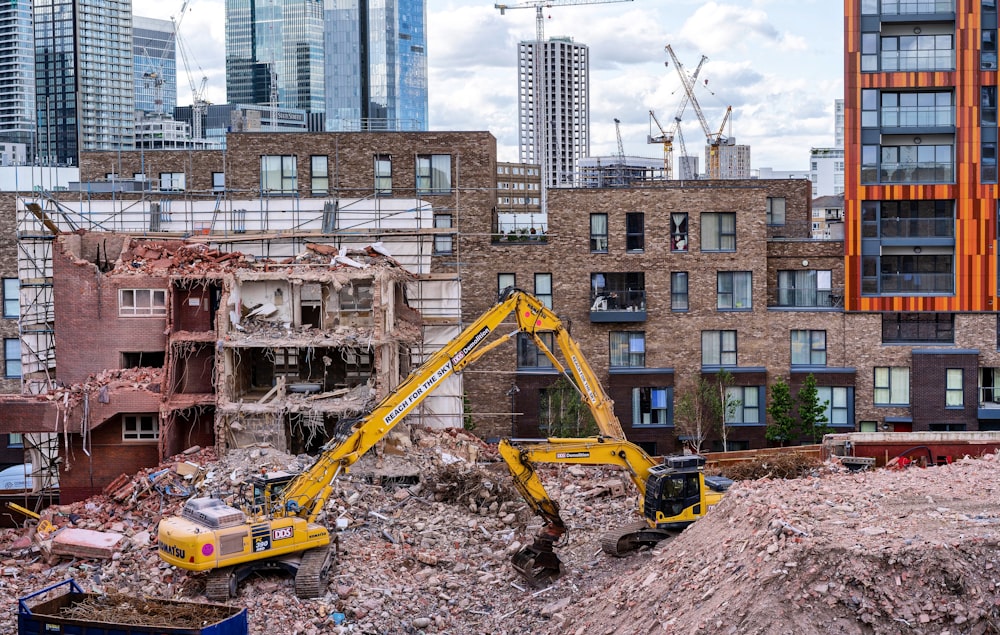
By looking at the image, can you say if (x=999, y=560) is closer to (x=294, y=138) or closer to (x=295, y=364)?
(x=295, y=364)

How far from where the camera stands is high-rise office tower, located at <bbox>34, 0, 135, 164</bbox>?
625 feet

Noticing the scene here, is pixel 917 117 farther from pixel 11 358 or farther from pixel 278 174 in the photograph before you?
pixel 11 358

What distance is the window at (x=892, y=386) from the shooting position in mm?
51500

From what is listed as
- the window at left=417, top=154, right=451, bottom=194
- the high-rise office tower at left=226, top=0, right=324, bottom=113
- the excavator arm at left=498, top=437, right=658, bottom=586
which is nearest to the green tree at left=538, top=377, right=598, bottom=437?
the window at left=417, top=154, right=451, bottom=194

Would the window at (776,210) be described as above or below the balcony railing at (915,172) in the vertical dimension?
below

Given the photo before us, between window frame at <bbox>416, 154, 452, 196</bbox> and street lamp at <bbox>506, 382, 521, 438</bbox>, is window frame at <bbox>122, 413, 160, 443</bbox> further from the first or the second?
window frame at <bbox>416, 154, 452, 196</bbox>

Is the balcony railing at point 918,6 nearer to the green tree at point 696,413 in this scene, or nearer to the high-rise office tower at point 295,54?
the green tree at point 696,413

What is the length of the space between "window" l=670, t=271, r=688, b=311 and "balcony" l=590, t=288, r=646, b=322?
133 cm

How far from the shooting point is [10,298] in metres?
56.1

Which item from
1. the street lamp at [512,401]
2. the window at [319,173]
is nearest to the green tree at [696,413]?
the street lamp at [512,401]

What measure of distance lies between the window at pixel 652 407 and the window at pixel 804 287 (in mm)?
7088

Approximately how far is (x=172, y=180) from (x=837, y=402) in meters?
34.8

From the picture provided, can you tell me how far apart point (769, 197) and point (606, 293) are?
14139mm

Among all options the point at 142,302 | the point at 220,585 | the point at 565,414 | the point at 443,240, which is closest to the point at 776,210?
the point at 443,240
